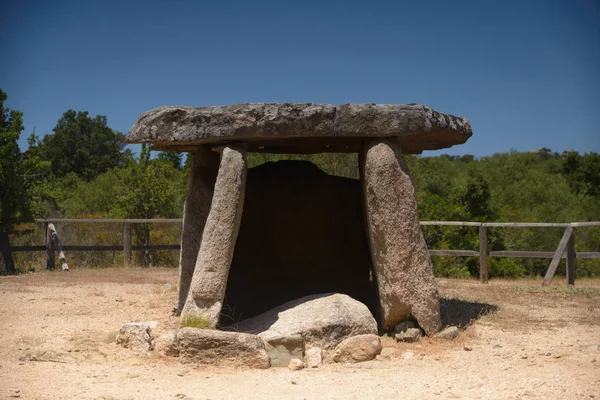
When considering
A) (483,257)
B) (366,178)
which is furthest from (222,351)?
(483,257)

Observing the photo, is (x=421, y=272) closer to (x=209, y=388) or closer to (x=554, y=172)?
(x=209, y=388)

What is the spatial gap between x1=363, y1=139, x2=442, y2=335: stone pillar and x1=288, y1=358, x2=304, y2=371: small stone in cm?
143

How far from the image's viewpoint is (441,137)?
809 cm

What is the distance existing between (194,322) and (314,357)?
1.39m

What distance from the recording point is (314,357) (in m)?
6.24

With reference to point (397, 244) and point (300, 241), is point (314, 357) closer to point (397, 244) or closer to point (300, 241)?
point (397, 244)

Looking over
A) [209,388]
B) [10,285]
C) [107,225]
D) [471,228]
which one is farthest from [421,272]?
[107,225]

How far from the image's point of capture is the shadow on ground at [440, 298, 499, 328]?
26.1 ft

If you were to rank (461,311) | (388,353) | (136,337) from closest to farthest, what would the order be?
(388,353)
(136,337)
(461,311)

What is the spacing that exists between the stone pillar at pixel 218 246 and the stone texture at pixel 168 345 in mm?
415

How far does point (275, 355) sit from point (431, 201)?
12.6 meters

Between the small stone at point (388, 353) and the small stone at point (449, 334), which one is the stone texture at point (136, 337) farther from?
the small stone at point (449, 334)

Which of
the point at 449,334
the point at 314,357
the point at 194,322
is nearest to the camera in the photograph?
the point at 314,357

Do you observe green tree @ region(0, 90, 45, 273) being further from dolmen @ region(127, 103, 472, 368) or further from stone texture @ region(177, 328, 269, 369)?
stone texture @ region(177, 328, 269, 369)
